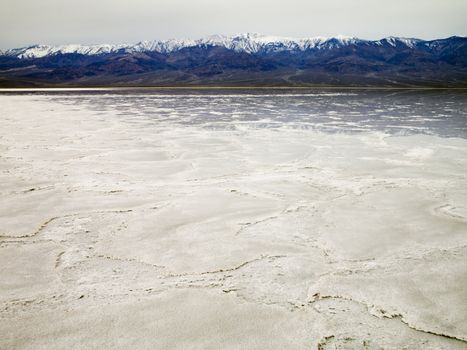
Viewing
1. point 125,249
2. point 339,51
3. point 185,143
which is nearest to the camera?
point 125,249

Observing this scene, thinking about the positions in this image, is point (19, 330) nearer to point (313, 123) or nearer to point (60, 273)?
point (60, 273)

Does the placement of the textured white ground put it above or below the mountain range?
below

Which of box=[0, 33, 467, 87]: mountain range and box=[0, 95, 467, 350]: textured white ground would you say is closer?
box=[0, 95, 467, 350]: textured white ground

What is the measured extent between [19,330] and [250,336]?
1227 mm

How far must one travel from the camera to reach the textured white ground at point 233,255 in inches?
80.1

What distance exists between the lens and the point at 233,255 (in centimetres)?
287

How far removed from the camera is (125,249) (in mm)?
2959

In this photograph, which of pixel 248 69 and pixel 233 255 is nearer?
pixel 233 255

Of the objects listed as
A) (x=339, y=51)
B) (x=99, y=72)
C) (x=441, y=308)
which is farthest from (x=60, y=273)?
(x=339, y=51)

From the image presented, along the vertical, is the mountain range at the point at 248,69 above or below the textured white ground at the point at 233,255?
above

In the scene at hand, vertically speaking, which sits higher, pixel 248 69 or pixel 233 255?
pixel 248 69

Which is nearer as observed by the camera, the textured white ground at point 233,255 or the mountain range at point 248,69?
the textured white ground at point 233,255

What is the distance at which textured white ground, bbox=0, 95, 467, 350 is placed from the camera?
80.1 inches

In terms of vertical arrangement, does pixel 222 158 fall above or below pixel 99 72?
below
